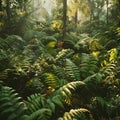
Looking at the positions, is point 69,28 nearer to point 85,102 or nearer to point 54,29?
point 54,29

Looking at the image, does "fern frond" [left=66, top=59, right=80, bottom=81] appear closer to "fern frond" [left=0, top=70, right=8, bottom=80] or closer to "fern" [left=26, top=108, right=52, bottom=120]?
"fern frond" [left=0, top=70, right=8, bottom=80]

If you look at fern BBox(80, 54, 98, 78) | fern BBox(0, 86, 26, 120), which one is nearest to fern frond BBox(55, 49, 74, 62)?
fern BBox(80, 54, 98, 78)

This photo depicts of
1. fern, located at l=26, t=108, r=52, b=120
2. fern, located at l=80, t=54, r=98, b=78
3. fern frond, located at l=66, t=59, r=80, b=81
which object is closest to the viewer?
fern, located at l=26, t=108, r=52, b=120

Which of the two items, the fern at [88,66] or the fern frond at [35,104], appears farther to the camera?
the fern at [88,66]

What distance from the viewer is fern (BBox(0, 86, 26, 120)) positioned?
505cm

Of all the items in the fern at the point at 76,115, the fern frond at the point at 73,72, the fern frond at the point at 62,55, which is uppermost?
the fern frond at the point at 62,55

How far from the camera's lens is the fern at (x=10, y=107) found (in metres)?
5.05

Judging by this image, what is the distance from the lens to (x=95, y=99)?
635 centimetres

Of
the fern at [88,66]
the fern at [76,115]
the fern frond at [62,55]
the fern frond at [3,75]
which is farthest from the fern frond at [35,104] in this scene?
the fern frond at [62,55]

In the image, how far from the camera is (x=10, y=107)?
203 inches

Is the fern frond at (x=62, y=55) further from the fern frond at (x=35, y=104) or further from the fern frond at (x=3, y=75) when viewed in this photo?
the fern frond at (x=35, y=104)

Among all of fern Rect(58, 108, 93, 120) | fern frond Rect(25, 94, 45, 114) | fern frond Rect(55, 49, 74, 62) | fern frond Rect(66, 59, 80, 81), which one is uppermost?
fern frond Rect(55, 49, 74, 62)

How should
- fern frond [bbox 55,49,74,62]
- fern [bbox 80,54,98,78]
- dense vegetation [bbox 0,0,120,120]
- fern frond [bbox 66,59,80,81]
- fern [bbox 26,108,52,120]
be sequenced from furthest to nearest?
fern frond [bbox 55,49,74,62] < fern [bbox 80,54,98,78] < fern frond [bbox 66,59,80,81] < dense vegetation [bbox 0,0,120,120] < fern [bbox 26,108,52,120]

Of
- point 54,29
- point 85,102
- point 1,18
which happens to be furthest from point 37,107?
point 54,29
